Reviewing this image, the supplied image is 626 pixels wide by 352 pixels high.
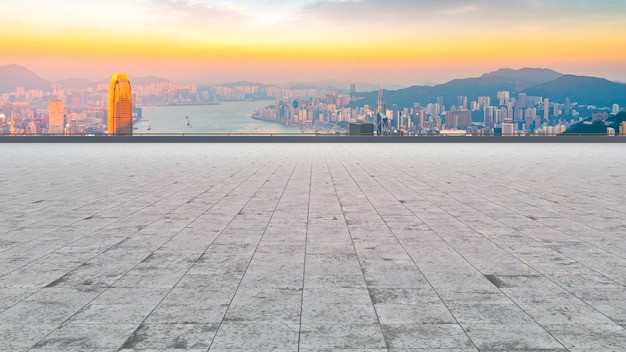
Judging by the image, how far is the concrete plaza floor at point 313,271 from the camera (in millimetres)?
5734

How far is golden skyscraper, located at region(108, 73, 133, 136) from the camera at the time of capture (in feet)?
281

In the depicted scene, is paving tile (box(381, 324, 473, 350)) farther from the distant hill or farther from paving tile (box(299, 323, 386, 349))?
the distant hill

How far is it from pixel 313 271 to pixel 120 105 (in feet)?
303

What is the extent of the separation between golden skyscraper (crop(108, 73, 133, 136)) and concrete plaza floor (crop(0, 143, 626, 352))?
60006mm

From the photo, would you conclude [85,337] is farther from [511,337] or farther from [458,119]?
[458,119]

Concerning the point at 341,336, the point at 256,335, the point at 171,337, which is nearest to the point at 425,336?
the point at 341,336

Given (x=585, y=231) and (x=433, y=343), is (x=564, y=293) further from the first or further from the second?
(x=585, y=231)

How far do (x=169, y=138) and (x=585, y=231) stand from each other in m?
56.1

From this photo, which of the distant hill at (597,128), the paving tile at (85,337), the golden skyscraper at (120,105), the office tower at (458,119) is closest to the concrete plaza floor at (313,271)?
the paving tile at (85,337)

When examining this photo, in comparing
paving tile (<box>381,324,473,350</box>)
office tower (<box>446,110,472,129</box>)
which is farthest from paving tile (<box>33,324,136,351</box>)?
office tower (<box>446,110,472,129</box>)

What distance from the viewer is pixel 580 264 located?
8.66 meters

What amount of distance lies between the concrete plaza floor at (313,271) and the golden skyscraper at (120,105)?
60.0 m

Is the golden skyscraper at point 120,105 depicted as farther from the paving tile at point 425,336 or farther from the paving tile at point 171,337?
the paving tile at point 425,336

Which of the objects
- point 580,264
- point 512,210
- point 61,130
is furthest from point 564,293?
→ point 61,130
